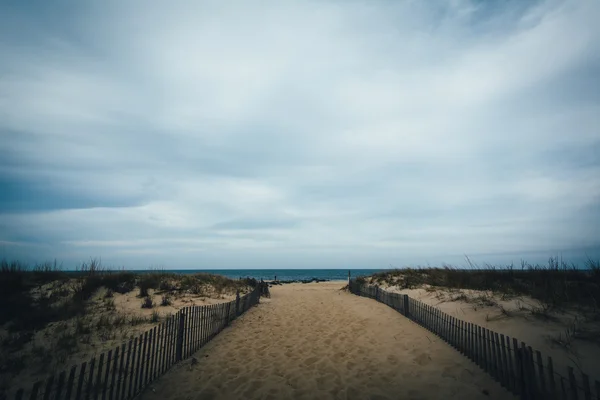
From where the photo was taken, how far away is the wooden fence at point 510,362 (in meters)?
4.86

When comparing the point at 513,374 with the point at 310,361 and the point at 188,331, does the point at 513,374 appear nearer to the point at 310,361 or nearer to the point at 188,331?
the point at 310,361

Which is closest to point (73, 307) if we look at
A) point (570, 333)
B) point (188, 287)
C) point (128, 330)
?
point (128, 330)

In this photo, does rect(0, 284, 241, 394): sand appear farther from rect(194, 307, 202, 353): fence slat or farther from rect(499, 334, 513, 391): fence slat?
rect(499, 334, 513, 391): fence slat

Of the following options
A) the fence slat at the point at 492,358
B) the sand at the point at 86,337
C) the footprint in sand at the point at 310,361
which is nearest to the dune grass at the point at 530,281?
the fence slat at the point at 492,358

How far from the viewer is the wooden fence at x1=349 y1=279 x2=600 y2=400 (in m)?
4.86

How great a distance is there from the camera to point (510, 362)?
591 cm

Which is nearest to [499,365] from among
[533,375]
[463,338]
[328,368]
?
[533,375]

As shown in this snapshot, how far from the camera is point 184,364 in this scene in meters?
7.41

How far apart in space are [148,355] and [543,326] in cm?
981

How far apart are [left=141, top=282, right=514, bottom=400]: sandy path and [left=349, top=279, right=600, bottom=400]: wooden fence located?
0.25 m

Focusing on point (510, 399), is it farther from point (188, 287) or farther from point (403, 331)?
point (188, 287)

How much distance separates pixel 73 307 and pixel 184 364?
7.37 m

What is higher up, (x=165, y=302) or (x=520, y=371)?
(x=520, y=371)

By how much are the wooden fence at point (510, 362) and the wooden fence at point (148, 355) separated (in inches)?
279
